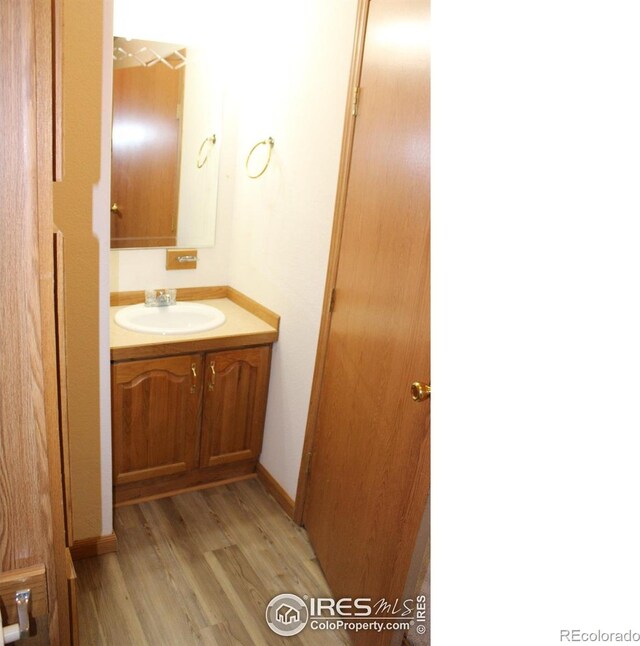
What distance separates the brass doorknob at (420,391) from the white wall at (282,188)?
0.83 metres

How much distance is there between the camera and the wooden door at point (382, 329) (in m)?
1.49

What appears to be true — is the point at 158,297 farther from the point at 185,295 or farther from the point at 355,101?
the point at 355,101

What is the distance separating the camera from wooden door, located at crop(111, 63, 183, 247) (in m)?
2.43

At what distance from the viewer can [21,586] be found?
96 centimetres

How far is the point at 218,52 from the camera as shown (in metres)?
2.58

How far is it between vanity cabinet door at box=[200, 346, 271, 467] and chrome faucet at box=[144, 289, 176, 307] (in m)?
0.45

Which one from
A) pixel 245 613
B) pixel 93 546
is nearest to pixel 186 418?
pixel 93 546

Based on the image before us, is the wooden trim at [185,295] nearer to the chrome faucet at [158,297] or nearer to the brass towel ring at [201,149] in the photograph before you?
the chrome faucet at [158,297]

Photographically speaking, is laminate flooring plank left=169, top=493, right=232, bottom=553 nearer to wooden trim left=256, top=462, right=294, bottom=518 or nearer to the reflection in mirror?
wooden trim left=256, top=462, right=294, bottom=518

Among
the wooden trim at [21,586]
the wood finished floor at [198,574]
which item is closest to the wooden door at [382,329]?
the wood finished floor at [198,574]
